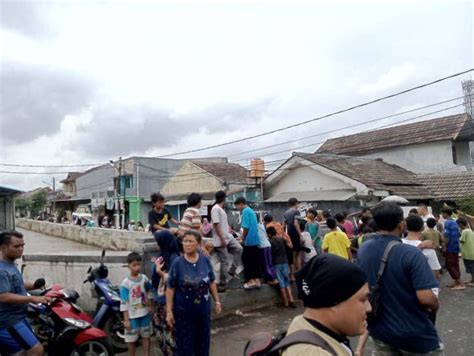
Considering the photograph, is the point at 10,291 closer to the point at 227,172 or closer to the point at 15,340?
the point at 15,340

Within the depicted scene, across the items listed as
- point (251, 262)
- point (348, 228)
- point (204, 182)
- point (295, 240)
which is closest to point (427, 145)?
point (204, 182)

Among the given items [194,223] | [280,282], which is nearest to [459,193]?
[280,282]

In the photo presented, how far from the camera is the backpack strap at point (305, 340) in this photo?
53.9 inches

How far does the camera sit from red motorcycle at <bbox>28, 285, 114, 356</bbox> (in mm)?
4414

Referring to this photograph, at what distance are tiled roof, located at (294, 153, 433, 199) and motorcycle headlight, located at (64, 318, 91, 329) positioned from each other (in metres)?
15.2

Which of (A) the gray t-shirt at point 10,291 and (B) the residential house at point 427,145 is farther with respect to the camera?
(B) the residential house at point 427,145

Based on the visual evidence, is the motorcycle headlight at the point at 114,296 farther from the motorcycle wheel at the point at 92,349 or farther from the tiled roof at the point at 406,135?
the tiled roof at the point at 406,135

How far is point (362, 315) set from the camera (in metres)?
1.52

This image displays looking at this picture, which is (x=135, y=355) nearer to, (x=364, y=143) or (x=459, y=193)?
(x=459, y=193)

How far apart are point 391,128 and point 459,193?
8.85m

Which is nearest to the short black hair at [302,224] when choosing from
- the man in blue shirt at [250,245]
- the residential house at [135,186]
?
the man in blue shirt at [250,245]

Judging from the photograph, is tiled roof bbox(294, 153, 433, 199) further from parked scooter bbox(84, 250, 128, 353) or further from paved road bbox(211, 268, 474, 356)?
parked scooter bbox(84, 250, 128, 353)

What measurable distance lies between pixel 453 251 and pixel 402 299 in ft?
23.6

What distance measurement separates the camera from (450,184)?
1986 cm
